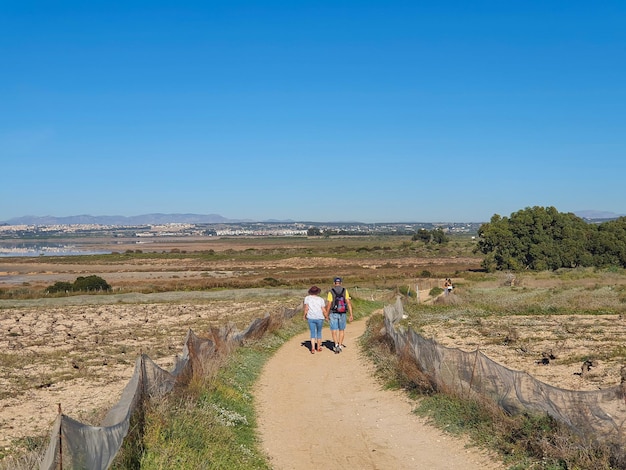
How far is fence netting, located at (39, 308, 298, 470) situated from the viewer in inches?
207

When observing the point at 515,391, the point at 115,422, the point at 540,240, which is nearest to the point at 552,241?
the point at 540,240

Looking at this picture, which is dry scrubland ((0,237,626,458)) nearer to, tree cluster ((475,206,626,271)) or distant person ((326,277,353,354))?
distant person ((326,277,353,354))

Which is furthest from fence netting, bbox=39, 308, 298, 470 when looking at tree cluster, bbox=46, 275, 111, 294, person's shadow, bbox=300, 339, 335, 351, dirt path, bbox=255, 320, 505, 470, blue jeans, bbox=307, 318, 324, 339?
tree cluster, bbox=46, 275, 111, 294

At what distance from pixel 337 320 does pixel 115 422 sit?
1007cm

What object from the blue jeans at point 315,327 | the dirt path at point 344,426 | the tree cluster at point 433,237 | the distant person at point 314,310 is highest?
the distant person at point 314,310

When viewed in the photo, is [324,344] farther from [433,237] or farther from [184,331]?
[433,237]

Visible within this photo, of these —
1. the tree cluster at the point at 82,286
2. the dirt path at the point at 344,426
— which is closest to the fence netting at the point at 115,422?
the dirt path at the point at 344,426

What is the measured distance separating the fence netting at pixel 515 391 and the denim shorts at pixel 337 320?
3770 mm

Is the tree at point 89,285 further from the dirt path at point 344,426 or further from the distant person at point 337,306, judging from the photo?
the dirt path at point 344,426

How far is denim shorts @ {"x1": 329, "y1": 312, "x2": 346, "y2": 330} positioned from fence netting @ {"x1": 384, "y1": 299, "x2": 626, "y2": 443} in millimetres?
3770

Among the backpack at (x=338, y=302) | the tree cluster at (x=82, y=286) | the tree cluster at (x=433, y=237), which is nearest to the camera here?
the backpack at (x=338, y=302)

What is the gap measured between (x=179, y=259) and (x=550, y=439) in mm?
124863

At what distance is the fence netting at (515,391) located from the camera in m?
6.96

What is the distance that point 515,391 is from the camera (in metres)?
8.46
